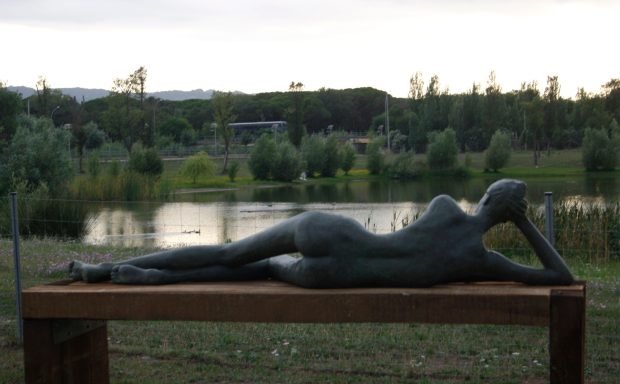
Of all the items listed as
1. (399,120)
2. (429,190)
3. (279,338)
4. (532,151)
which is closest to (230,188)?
(429,190)

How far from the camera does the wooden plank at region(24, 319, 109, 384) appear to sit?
422cm

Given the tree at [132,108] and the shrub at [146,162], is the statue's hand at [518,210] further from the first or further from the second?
the tree at [132,108]

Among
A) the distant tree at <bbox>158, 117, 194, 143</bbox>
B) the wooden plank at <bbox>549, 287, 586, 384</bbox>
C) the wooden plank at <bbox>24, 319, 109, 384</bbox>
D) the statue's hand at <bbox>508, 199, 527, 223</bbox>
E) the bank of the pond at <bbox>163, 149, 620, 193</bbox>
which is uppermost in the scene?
the distant tree at <bbox>158, 117, 194, 143</bbox>

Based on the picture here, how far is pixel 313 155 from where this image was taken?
4366 centimetres

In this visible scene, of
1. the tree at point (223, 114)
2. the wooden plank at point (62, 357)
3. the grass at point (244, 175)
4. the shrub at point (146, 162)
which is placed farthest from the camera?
the tree at point (223, 114)

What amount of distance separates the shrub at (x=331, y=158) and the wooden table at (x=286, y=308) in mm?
39641

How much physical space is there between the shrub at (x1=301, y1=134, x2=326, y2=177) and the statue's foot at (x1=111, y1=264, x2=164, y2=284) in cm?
3896

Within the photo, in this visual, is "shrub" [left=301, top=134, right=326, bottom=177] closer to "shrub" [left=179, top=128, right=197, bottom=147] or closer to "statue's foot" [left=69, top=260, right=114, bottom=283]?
"shrub" [left=179, top=128, right=197, bottom=147]

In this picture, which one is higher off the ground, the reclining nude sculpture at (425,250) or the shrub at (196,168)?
the reclining nude sculpture at (425,250)

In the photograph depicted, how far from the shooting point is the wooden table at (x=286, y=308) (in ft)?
12.3

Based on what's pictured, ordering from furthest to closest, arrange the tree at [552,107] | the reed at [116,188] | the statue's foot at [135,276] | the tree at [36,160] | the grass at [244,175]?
1. the tree at [552,107]
2. the grass at [244,175]
3. the reed at [116,188]
4. the tree at [36,160]
5. the statue's foot at [135,276]

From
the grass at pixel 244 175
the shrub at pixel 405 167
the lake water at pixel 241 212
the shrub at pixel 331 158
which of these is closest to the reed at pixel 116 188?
the grass at pixel 244 175

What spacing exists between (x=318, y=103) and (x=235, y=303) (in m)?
66.1

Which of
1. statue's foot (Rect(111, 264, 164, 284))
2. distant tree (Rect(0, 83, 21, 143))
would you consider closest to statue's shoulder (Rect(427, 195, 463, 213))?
statue's foot (Rect(111, 264, 164, 284))
